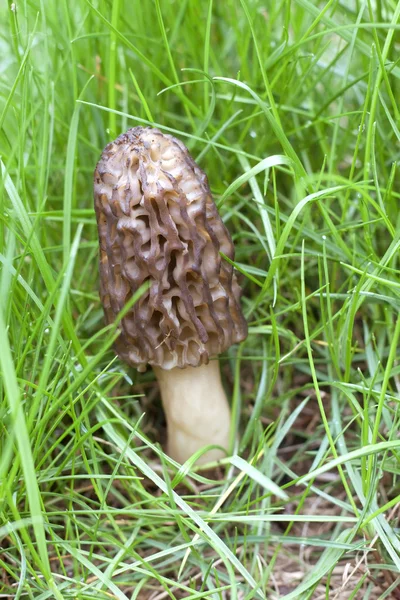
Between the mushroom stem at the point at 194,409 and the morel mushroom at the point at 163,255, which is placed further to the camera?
the mushroom stem at the point at 194,409

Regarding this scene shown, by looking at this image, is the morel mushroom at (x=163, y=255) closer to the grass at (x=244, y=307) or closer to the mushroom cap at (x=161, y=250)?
the mushroom cap at (x=161, y=250)

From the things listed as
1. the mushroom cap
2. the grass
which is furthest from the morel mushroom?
the grass

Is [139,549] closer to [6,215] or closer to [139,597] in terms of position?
[139,597]

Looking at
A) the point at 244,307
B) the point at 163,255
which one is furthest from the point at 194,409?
the point at 163,255

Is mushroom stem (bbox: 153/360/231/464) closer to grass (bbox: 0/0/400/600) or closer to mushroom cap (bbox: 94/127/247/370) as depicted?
grass (bbox: 0/0/400/600)

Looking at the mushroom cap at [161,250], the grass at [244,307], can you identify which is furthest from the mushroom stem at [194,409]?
the mushroom cap at [161,250]

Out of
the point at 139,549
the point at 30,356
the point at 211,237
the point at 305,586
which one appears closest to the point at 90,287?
the point at 30,356

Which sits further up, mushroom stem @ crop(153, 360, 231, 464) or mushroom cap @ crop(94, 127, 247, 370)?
mushroom cap @ crop(94, 127, 247, 370)

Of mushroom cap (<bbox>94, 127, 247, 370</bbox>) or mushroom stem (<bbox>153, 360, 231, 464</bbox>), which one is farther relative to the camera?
mushroom stem (<bbox>153, 360, 231, 464</bbox>)
